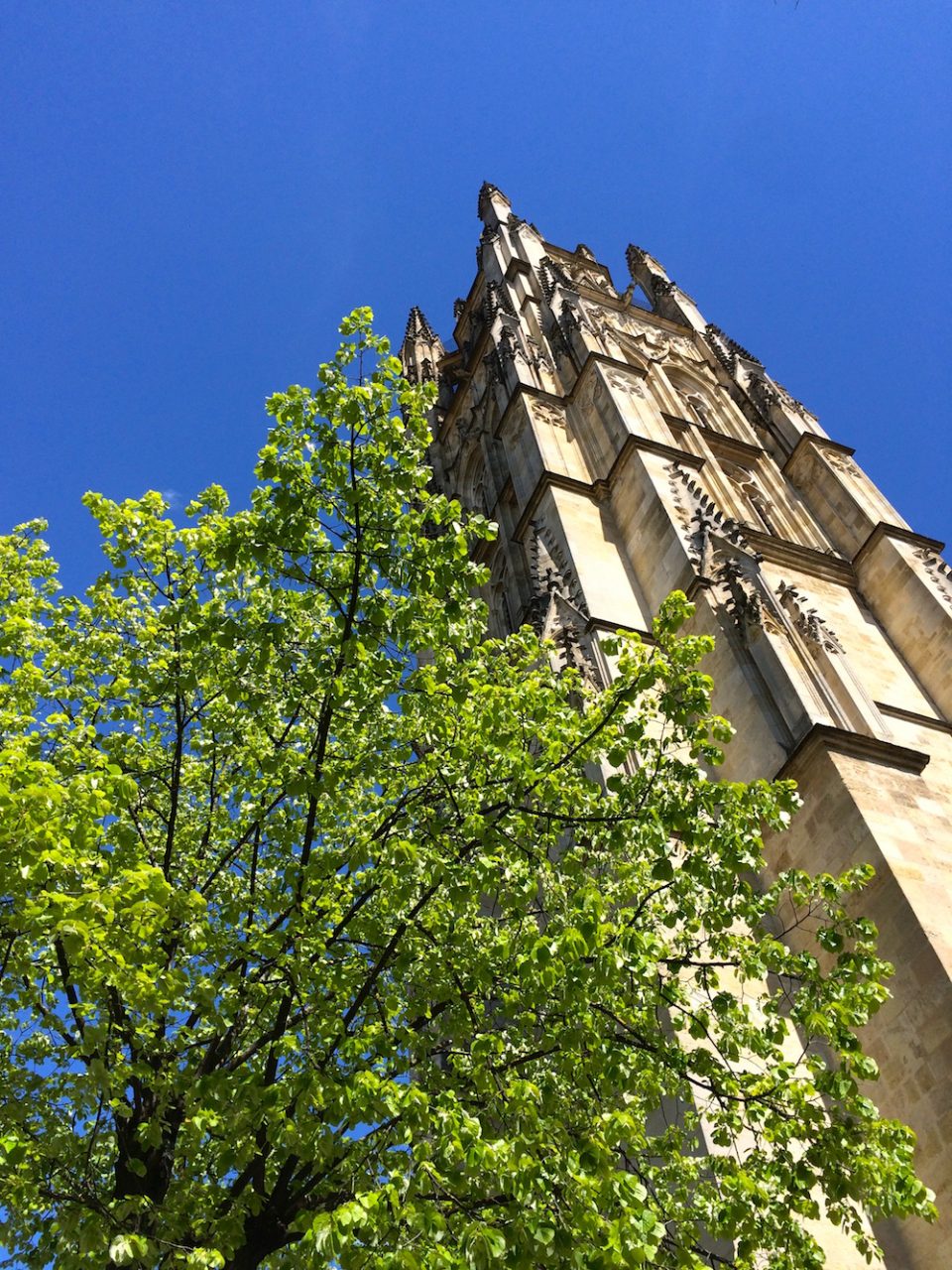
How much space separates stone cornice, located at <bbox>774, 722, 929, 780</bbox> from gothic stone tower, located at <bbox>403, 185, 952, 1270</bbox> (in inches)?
1.1

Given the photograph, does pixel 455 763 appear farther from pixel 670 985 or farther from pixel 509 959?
pixel 670 985

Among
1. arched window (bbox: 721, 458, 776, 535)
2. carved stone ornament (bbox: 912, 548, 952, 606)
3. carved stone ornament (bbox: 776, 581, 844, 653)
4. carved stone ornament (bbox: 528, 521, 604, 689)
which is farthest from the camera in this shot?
arched window (bbox: 721, 458, 776, 535)

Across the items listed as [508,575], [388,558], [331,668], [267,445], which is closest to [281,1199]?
[331,668]

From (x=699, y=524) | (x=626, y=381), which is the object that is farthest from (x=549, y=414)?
(x=699, y=524)

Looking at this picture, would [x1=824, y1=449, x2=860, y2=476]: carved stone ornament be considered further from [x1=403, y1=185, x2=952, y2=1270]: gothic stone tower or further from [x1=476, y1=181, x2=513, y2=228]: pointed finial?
[x1=476, y1=181, x2=513, y2=228]: pointed finial

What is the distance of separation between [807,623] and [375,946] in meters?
8.30

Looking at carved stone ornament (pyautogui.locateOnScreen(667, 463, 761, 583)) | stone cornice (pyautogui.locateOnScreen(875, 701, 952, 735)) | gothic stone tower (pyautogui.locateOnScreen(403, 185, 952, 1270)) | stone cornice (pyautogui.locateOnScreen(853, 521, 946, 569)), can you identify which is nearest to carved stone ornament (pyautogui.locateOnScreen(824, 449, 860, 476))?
gothic stone tower (pyautogui.locateOnScreen(403, 185, 952, 1270))

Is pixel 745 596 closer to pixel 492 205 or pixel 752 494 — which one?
pixel 752 494

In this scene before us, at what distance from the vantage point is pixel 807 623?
12703 millimetres

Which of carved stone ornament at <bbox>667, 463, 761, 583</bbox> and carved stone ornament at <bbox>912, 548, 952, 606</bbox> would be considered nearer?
carved stone ornament at <bbox>667, 463, 761, 583</bbox>

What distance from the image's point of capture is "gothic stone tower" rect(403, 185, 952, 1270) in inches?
335

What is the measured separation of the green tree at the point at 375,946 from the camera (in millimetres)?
5051

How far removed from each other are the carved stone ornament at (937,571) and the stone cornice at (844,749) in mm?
7264

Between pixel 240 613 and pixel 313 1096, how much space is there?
401 centimetres
